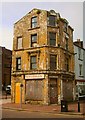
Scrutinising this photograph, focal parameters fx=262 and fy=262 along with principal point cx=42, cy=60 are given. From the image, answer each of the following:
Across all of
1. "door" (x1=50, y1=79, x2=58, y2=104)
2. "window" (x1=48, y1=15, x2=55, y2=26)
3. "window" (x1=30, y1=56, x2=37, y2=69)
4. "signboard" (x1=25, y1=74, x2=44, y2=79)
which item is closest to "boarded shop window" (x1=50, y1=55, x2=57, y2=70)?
"signboard" (x1=25, y1=74, x2=44, y2=79)

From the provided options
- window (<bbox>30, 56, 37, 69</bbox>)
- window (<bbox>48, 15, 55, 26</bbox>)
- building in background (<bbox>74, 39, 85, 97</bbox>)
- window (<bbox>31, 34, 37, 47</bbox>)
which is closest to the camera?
window (<bbox>30, 56, 37, 69</bbox>)

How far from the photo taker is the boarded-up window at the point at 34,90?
31.2 meters

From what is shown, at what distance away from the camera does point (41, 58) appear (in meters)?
31.5

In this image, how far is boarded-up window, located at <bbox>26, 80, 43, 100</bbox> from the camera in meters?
31.2

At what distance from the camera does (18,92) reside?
3347 centimetres

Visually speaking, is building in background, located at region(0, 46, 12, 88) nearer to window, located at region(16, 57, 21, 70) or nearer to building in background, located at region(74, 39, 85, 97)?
building in background, located at region(74, 39, 85, 97)

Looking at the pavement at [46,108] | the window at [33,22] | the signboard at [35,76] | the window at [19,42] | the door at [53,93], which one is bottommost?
the pavement at [46,108]

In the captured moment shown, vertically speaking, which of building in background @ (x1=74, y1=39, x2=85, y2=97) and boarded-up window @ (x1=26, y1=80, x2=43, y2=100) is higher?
building in background @ (x1=74, y1=39, x2=85, y2=97)

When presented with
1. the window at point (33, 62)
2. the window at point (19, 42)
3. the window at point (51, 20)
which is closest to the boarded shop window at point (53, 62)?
the window at point (33, 62)

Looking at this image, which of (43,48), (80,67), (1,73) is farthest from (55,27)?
(1,73)

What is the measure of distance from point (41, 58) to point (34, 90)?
3.99m

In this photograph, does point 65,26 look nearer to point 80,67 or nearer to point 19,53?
point 19,53


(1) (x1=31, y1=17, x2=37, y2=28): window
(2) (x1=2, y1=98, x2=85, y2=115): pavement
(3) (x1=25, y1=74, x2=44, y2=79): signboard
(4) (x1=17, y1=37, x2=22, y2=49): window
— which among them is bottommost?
(2) (x1=2, y1=98, x2=85, y2=115): pavement

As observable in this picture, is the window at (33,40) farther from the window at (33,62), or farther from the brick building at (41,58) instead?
the window at (33,62)
